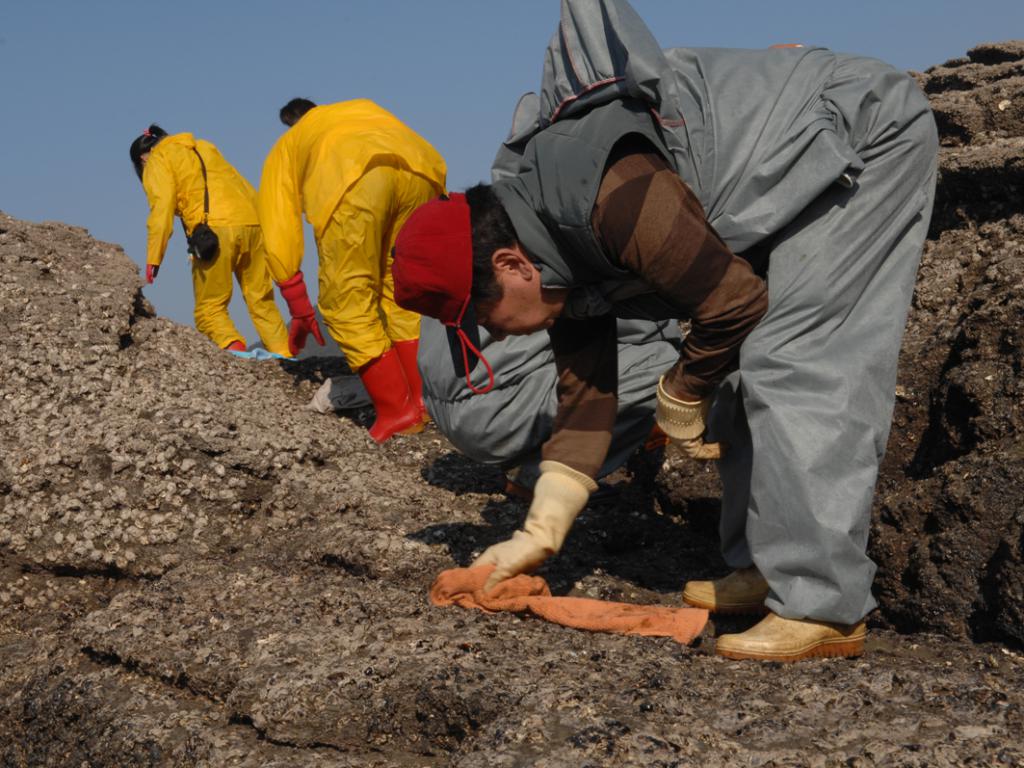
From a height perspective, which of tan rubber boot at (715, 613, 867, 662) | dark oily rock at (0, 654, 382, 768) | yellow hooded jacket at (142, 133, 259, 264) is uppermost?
yellow hooded jacket at (142, 133, 259, 264)

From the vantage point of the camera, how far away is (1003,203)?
419 cm

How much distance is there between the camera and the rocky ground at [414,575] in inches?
86.9

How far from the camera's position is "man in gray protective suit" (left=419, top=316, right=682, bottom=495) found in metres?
3.84

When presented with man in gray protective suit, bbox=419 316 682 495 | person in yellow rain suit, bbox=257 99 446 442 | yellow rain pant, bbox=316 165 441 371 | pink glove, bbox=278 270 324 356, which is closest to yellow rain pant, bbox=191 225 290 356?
pink glove, bbox=278 270 324 356

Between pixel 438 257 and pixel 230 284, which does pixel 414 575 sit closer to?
pixel 438 257

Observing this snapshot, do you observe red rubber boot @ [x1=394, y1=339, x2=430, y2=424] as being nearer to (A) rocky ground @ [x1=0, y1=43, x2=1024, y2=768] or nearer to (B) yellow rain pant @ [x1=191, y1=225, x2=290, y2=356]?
(A) rocky ground @ [x1=0, y1=43, x2=1024, y2=768]

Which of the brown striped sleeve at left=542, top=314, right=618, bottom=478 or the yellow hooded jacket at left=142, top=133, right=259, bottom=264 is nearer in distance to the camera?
the brown striped sleeve at left=542, top=314, right=618, bottom=478

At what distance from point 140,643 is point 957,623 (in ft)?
6.29

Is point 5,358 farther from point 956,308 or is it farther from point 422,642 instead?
point 956,308

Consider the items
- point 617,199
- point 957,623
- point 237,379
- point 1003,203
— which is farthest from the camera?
point 237,379

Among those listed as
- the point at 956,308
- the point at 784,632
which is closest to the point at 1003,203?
the point at 956,308

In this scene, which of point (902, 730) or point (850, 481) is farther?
point (850, 481)

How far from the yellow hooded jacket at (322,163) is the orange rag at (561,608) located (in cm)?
279

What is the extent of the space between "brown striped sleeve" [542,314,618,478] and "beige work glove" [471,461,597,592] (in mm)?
74
